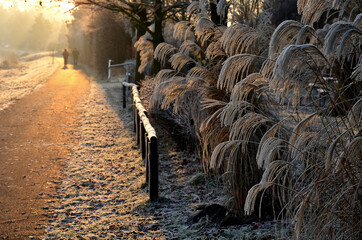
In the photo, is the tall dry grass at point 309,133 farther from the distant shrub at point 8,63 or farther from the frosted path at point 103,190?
the distant shrub at point 8,63

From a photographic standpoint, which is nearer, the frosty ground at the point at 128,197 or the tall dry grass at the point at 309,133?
the tall dry grass at the point at 309,133

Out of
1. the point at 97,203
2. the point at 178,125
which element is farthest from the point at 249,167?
the point at 178,125

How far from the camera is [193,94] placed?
252 inches

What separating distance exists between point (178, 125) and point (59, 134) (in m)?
3.53

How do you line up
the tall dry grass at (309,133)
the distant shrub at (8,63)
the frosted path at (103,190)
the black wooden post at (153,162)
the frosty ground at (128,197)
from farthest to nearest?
the distant shrub at (8,63) → the black wooden post at (153,162) → the frosted path at (103,190) → the frosty ground at (128,197) → the tall dry grass at (309,133)

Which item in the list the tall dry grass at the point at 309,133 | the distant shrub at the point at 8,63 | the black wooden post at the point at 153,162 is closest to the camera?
the tall dry grass at the point at 309,133

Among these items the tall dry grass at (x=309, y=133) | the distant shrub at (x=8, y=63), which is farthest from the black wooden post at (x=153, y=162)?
the distant shrub at (x=8, y=63)

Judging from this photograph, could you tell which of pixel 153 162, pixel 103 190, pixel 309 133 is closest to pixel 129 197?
pixel 103 190

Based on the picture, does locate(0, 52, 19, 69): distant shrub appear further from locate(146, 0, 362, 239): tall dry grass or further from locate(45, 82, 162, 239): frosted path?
locate(146, 0, 362, 239): tall dry grass

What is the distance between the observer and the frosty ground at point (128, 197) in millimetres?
5250

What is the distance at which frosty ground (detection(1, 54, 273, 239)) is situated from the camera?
17.2 ft

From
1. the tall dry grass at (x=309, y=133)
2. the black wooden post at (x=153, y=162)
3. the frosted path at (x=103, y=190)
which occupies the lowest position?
the frosted path at (x=103, y=190)

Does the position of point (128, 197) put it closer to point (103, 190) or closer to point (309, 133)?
point (103, 190)

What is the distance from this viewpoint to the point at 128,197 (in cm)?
668
